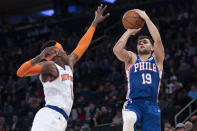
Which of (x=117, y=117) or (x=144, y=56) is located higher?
(x=144, y=56)

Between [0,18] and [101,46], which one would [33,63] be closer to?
[101,46]

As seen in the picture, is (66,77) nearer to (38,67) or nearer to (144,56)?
(38,67)

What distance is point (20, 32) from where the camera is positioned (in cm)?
2338

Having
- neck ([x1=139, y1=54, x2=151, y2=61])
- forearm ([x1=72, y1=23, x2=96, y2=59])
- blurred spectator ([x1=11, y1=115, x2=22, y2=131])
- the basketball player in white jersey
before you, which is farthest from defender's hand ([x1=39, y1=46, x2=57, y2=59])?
blurred spectator ([x1=11, y1=115, x2=22, y2=131])

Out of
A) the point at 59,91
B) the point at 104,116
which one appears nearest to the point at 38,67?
the point at 59,91

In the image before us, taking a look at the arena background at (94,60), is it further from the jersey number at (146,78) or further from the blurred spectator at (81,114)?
the jersey number at (146,78)

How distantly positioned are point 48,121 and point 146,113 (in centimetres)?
175

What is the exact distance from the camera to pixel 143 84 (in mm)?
5996

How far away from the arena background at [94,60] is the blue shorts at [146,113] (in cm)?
293

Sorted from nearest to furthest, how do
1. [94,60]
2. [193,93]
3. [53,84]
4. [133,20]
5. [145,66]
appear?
[53,84]
[145,66]
[133,20]
[193,93]
[94,60]

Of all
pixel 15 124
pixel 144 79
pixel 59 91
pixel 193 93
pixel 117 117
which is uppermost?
pixel 144 79

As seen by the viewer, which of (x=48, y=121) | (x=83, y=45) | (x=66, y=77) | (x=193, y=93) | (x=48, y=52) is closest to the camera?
(x=48, y=121)

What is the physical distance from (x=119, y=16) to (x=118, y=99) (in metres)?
8.45

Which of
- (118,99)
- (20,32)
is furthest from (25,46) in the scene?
(118,99)
